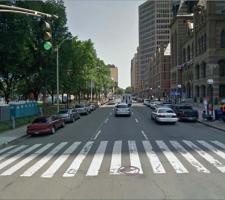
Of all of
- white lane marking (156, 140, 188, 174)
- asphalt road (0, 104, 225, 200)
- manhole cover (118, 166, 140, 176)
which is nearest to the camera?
asphalt road (0, 104, 225, 200)

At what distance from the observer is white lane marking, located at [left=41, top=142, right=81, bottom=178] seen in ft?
38.2

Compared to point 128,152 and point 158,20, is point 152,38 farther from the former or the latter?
point 128,152

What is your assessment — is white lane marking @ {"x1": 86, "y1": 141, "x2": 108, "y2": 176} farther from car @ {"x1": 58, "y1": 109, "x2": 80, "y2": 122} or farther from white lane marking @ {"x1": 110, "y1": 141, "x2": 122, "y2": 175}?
car @ {"x1": 58, "y1": 109, "x2": 80, "y2": 122}

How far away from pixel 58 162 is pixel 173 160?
441 cm

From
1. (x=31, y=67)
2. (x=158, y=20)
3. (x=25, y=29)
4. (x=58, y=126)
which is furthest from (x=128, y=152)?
(x=158, y=20)

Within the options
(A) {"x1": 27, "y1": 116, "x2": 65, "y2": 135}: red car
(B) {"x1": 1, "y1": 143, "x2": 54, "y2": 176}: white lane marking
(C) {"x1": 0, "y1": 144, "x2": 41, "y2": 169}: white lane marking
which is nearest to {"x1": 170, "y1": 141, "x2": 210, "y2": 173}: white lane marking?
(B) {"x1": 1, "y1": 143, "x2": 54, "y2": 176}: white lane marking

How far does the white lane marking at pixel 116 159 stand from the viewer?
12069 mm

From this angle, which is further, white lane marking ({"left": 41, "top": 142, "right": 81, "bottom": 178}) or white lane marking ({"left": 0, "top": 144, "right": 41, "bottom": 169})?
white lane marking ({"left": 0, "top": 144, "right": 41, "bottom": 169})

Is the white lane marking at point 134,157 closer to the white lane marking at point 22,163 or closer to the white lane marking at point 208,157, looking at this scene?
the white lane marking at point 208,157

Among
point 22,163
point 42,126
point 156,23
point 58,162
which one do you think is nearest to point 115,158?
point 58,162

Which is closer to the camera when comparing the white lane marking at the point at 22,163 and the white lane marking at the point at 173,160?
the white lane marking at the point at 173,160

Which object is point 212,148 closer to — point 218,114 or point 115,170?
point 115,170

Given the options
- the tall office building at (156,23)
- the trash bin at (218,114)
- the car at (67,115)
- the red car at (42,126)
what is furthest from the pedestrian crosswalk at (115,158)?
the tall office building at (156,23)

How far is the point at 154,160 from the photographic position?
45.4 ft
